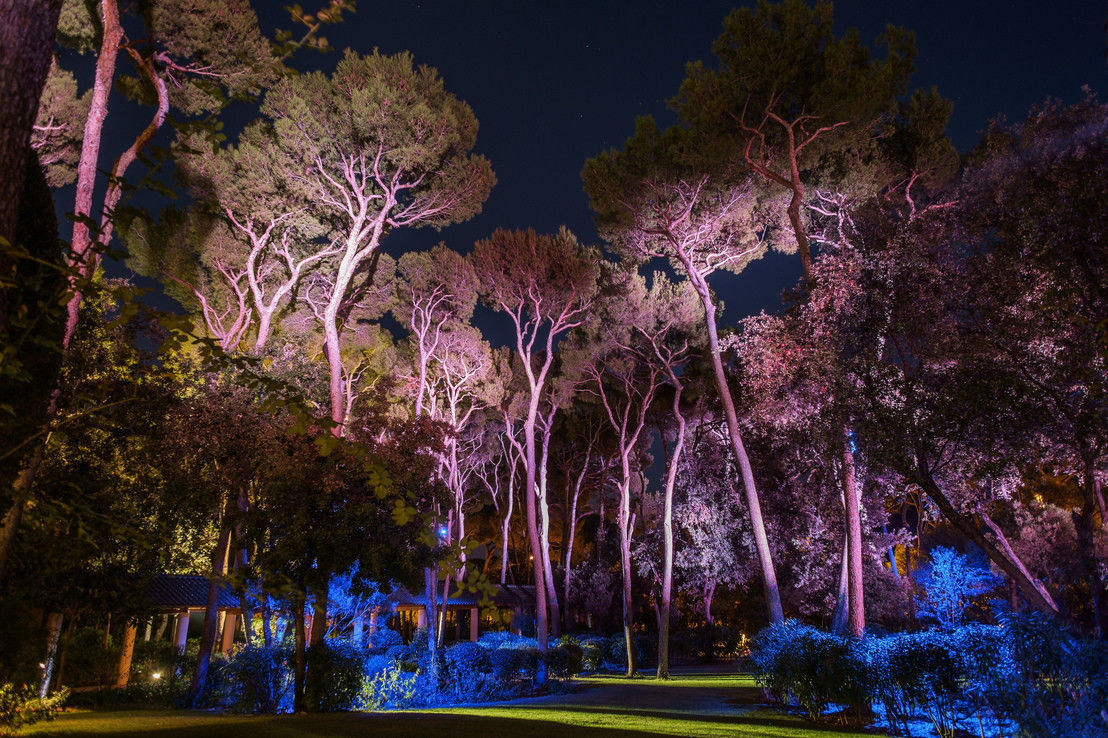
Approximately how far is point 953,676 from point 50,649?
16794mm

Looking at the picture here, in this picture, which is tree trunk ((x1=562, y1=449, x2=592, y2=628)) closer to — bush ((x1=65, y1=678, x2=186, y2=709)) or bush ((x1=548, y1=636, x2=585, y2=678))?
bush ((x1=548, y1=636, x2=585, y2=678))

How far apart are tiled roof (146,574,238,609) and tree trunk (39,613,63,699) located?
16.8ft

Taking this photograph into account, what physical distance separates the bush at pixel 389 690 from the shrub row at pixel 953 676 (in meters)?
7.30

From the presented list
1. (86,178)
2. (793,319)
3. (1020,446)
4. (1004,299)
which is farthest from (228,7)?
(1020,446)

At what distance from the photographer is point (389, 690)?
14.2 metres

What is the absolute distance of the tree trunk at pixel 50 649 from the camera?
45.5 feet

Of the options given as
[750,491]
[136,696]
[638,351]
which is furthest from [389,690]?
[638,351]

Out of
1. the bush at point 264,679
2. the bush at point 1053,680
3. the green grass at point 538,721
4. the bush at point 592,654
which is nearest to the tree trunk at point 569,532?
the bush at point 592,654

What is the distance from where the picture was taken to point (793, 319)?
535 inches

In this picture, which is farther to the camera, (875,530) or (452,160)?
(875,530)

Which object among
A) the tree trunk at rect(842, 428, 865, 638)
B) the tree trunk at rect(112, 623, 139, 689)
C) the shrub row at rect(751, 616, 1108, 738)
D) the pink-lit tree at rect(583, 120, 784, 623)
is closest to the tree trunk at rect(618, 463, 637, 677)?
the pink-lit tree at rect(583, 120, 784, 623)

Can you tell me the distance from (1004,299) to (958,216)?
63.1 inches

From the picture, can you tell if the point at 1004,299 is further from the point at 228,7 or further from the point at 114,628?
the point at 114,628

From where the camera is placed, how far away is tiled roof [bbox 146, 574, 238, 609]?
71.7ft
